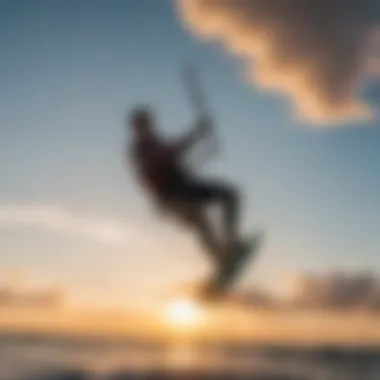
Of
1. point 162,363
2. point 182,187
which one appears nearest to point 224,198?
point 182,187

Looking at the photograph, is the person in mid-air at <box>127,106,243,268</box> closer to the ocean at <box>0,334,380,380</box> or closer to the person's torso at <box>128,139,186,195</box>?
the person's torso at <box>128,139,186,195</box>

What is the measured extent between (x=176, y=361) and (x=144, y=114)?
34.1ft

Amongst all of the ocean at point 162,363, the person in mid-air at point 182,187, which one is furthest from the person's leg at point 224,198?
the ocean at point 162,363

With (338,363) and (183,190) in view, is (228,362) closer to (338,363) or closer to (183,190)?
(338,363)

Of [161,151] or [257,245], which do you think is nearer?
[161,151]

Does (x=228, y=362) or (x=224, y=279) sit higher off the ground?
(x=228, y=362)

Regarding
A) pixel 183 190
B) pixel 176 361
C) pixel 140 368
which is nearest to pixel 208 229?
pixel 183 190

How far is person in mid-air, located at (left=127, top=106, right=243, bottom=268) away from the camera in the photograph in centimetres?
611

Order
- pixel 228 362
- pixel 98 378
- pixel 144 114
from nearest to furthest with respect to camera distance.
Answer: pixel 144 114 < pixel 98 378 < pixel 228 362

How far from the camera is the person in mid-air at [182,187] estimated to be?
611cm

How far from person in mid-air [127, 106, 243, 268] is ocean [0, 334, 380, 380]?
560cm

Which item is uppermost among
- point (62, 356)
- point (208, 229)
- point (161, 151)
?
point (62, 356)

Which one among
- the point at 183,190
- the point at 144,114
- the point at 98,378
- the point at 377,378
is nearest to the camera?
the point at 144,114

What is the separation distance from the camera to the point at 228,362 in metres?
16.7
